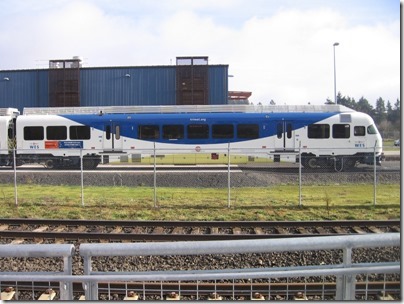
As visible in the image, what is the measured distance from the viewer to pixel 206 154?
73.8ft

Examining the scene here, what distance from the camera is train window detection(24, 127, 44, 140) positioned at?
24.7 metres

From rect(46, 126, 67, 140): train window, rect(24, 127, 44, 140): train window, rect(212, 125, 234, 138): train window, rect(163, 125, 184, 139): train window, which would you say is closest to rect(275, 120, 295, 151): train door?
rect(212, 125, 234, 138): train window

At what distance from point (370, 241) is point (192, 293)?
2.81 meters

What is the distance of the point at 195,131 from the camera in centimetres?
2425

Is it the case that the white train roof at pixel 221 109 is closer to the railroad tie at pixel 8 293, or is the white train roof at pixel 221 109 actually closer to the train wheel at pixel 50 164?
the train wheel at pixel 50 164

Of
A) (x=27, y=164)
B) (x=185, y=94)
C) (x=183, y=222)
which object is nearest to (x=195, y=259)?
(x=183, y=222)

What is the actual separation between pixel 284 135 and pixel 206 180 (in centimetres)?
732

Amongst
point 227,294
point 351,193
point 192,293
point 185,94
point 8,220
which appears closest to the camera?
point 192,293

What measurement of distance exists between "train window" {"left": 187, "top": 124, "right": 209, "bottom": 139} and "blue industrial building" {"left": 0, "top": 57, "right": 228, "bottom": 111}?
17.0 meters

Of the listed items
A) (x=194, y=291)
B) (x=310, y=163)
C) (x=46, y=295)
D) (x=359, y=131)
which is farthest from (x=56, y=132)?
(x=194, y=291)

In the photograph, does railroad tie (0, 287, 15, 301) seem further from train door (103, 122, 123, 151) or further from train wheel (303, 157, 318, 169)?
train wheel (303, 157, 318, 169)

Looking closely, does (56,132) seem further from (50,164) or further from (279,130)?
(279,130)

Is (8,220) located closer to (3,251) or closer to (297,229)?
(297,229)

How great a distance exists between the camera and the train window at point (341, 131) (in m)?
23.9
